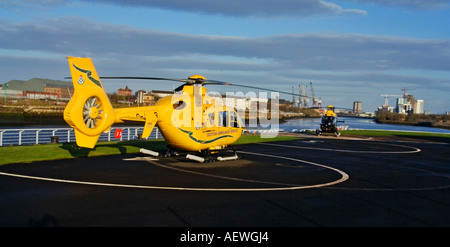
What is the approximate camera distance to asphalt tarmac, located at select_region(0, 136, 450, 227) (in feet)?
31.5

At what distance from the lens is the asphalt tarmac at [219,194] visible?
9594 mm

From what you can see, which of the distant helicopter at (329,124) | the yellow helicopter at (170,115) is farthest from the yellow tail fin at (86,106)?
the distant helicopter at (329,124)

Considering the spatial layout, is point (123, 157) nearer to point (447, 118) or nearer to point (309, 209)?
point (309, 209)

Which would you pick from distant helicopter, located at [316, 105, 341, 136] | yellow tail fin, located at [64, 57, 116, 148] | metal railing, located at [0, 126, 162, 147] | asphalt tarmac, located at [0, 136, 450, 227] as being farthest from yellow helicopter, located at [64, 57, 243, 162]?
distant helicopter, located at [316, 105, 341, 136]

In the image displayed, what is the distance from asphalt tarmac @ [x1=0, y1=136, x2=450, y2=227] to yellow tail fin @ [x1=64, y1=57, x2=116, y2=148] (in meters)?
1.69

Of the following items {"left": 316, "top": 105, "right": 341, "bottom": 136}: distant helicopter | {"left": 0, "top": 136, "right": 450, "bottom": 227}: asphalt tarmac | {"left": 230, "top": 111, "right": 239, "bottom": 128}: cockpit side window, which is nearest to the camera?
{"left": 0, "top": 136, "right": 450, "bottom": 227}: asphalt tarmac

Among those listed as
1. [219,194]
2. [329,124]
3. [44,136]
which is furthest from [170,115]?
[44,136]

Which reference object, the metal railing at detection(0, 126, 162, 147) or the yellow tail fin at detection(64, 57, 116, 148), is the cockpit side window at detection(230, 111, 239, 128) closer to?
the yellow tail fin at detection(64, 57, 116, 148)

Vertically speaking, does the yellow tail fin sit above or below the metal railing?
above

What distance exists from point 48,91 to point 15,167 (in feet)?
557

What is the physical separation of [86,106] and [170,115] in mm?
4638

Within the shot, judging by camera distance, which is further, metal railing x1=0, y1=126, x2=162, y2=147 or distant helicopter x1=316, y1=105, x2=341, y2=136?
distant helicopter x1=316, y1=105, x2=341, y2=136
